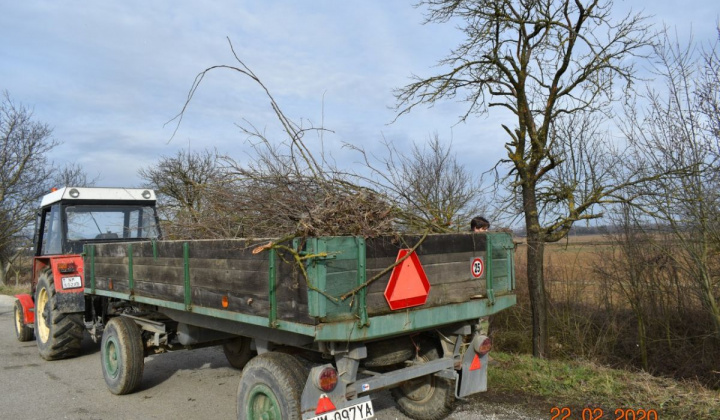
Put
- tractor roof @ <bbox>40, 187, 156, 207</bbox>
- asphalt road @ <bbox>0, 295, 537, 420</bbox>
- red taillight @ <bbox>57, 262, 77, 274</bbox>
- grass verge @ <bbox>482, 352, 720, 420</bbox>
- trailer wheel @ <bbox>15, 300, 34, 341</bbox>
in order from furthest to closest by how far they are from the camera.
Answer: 1. trailer wheel @ <bbox>15, 300, 34, 341</bbox>
2. tractor roof @ <bbox>40, 187, 156, 207</bbox>
3. red taillight @ <bbox>57, 262, 77, 274</bbox>
4. asphalt road @ <bbox>0, 295, 537, 420</bbox>
5. grass verge @ <bbox>482, 352, 720, 420</bbox>

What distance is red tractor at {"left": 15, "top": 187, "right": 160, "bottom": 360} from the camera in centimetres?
688

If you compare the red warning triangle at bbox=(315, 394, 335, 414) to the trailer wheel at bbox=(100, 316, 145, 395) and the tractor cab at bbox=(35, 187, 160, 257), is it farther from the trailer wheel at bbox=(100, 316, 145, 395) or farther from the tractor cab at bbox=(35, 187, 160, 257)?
the tractor cab at bbox=(35, 187, 160, 257)

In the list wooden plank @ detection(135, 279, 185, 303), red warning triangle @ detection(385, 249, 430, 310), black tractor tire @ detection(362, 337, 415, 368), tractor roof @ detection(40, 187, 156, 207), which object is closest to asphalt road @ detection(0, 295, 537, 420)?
black tractor tire @ detection(362, 337, 415, 368)

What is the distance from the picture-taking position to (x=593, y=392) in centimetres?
471

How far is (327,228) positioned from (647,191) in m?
5.42

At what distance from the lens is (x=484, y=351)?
4113 millimetres

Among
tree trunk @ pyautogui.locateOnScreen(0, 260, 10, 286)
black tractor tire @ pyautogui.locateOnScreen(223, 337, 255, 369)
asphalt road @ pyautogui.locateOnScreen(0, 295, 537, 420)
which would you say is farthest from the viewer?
tree trunk @ pyautogui.locateOnScreen(0, 260, 10, 286)

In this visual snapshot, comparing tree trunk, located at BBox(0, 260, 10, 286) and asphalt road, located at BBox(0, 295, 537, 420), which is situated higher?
tree trunk, located at BBox(0, 260, 10, 286)

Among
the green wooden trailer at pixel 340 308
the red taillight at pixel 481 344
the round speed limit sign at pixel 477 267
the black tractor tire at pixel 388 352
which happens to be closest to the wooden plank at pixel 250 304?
the green wooden trailer at pixel 340 308

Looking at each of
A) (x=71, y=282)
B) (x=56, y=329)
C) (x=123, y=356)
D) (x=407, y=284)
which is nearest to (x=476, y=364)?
(x=407, y=284)

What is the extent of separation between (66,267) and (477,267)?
5606 millimetres

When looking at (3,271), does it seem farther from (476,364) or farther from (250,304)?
(476,364)

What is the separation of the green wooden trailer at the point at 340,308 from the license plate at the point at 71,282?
2.47 m

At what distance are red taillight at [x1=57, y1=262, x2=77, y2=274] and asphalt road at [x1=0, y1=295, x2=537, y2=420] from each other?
1.31 m
